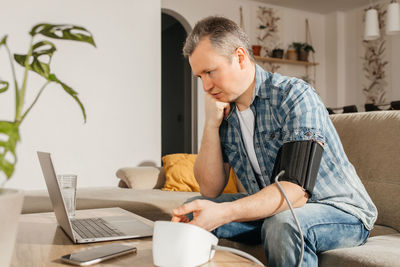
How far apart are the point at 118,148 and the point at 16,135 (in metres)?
2.98

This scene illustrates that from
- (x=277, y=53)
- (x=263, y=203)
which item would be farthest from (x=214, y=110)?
(x=277, y=53)

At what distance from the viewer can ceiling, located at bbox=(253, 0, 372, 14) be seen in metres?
5.79

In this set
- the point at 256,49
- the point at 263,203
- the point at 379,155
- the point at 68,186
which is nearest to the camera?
the point at 263,203

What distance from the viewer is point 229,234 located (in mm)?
1394

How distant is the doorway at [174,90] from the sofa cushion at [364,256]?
4.75 meters

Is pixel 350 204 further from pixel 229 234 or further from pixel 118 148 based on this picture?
pixel 118 148

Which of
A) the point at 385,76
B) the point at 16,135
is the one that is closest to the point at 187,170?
the point at 16,135

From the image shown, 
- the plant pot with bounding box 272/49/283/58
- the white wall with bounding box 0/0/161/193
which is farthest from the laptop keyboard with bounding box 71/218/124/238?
the plant pot with bounding box 272/49/283/58

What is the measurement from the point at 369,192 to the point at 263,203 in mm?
822

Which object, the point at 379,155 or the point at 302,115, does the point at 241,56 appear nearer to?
the point at 302,115

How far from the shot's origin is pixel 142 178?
106 inches

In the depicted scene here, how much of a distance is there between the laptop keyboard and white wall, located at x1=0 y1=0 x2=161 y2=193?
77.9 inches

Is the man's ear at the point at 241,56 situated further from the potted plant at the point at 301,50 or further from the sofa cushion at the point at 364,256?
the potted plant at the point at 301,50

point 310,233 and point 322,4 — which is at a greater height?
point 322,4
